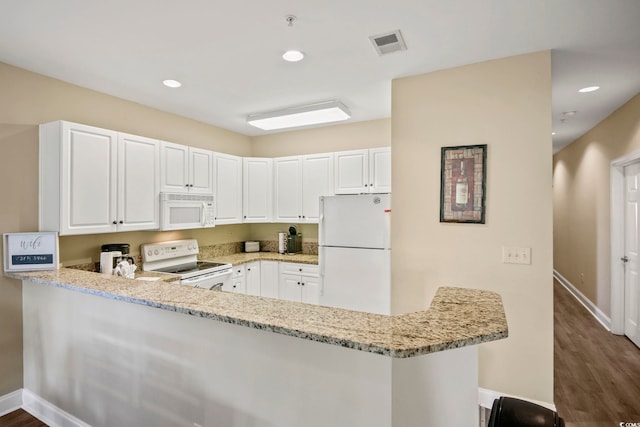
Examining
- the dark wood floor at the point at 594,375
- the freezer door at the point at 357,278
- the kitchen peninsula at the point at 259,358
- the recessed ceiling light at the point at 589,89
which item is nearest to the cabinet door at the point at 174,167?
the kitchen peninsula at the point at 259,358

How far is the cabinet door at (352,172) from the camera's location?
12.8 ft

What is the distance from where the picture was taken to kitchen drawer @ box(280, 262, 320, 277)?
3920 millimetres

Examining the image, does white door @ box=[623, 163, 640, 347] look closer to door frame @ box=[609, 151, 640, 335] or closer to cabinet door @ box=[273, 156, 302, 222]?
door frame @ box=[609, 151, 640, 335]

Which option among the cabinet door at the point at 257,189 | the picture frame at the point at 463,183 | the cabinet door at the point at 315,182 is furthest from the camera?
the cabinet door at the point at 257,189

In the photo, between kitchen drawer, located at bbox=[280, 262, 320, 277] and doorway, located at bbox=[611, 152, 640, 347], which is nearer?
doorway, located at bbox=[611, 152, 640, 347]

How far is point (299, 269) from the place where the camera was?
403 cm

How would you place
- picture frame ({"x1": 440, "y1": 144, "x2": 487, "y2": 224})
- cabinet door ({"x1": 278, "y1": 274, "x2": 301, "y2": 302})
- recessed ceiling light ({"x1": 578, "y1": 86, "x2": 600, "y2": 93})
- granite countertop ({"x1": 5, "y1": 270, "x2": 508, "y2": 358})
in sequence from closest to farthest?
1. granite countertop ({"x1": 5, "y1": 270, "x2": 508, "y2": 358})
2. picture frame ({"x1": 440, "y1": 144, "x2": 487, "y2": 224})
3. recessed ceiling light ({"x1": 578, "y1": 86, "x2": 600, "y2": 93})
4. cabinet door ({"x1": 278, "y1": 274, "x2": 301, "y2": 302})

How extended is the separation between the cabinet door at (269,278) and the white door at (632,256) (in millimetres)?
4116

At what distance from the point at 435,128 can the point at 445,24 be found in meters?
0.85

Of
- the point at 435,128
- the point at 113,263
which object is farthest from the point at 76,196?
the point at 435,128

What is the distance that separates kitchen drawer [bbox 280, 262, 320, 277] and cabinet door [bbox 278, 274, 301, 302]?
55mm

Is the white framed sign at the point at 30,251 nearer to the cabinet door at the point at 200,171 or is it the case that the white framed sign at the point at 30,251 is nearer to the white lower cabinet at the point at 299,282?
the cabinet door at the point at 200,171

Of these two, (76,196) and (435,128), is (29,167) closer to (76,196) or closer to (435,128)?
(76,196)

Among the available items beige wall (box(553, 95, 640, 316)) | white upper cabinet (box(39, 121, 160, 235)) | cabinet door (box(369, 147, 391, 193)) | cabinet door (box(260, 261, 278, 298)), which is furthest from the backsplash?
beige wall (box(553, 95, 640, 316))
